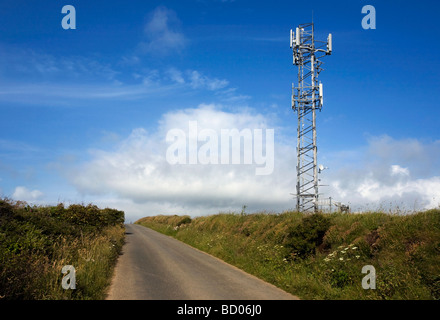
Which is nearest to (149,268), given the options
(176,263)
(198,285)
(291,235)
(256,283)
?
(176,263)

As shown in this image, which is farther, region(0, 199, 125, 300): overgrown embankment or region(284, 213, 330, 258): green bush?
region(284, 213, 330, 258): green bush

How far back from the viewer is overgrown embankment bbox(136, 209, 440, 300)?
867cm

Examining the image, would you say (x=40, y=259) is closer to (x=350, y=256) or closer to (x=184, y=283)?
(x=184, y=283)

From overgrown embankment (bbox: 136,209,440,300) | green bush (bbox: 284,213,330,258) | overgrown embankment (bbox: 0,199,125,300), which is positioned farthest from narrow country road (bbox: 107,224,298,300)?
green bush (bbox: 284,213,330,258)

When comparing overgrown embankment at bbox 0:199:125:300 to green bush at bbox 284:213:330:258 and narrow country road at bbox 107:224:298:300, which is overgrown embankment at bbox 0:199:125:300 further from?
green bush at bbox 284:213:330:258

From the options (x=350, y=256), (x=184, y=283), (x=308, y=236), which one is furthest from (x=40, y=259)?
(x=350, y=256)

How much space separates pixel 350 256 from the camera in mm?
11461

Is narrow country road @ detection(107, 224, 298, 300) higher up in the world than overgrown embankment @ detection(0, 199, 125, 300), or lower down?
lower down

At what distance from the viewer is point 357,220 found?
44.4 ft

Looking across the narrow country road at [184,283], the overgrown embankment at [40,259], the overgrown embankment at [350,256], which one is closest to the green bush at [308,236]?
the overgrown embankment at [350,256]
